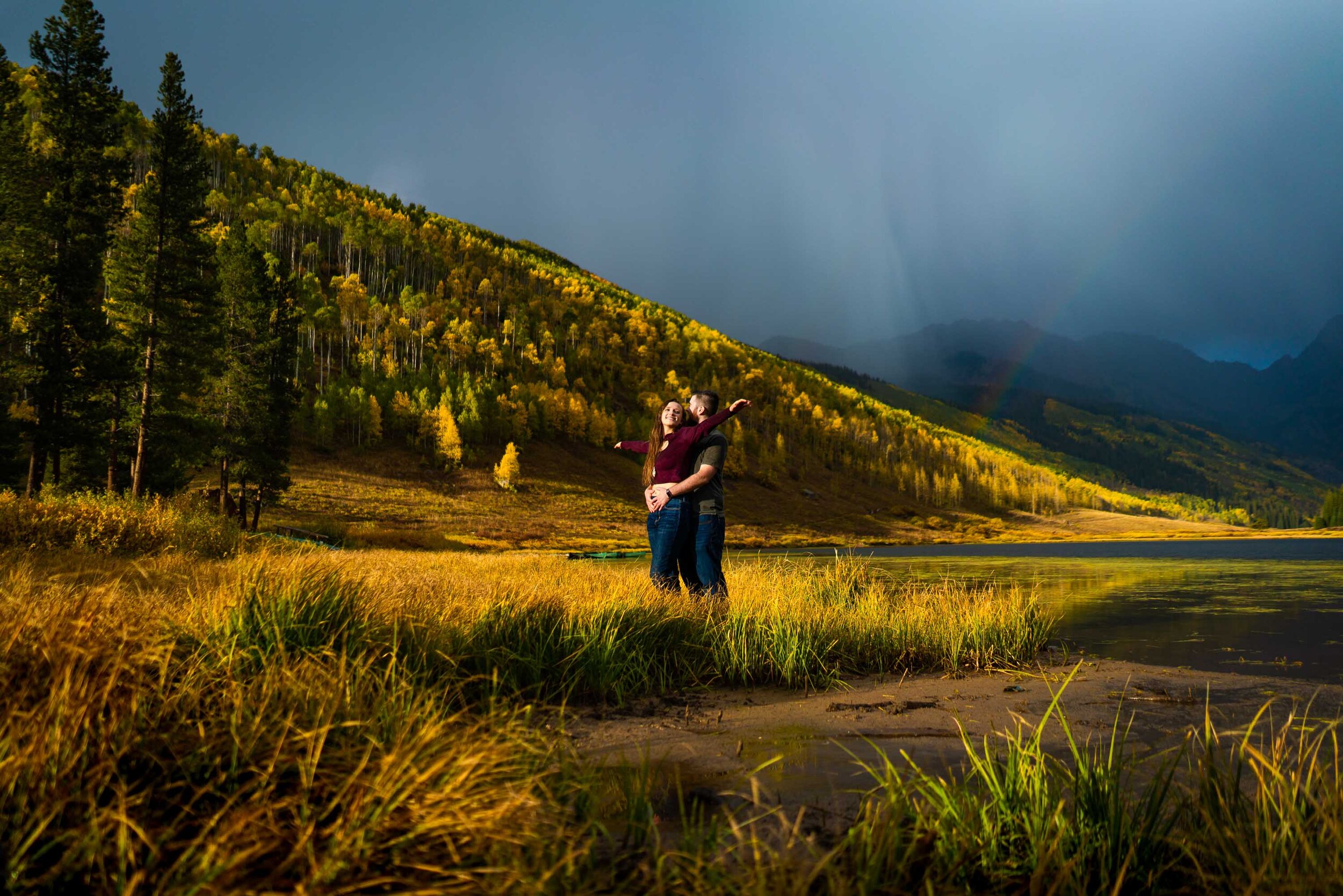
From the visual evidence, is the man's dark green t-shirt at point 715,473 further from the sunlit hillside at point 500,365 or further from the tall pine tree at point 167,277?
the sunlit hillside at point 500,365

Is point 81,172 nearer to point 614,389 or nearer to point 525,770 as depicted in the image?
point 525,770

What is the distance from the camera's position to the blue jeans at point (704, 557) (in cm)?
745

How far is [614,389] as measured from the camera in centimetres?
13650

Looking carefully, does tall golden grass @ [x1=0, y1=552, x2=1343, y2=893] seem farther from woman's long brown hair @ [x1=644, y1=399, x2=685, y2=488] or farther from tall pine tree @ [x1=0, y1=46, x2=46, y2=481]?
tall pine tree @ [x1=0, y1=46, x2=46, y2=481]

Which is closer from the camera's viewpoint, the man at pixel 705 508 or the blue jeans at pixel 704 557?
the man at pixel 705 508

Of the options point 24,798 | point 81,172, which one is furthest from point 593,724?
point 81,172

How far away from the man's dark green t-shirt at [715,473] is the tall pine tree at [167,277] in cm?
2400

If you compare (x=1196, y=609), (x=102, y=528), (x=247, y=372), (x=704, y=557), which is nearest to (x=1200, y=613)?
(x=1196, y=609)

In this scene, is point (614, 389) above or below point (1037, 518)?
above

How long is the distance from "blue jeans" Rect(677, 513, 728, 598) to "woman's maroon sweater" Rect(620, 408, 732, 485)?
0.52 m

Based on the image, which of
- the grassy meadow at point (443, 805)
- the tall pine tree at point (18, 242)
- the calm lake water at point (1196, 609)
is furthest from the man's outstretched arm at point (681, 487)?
the tall pine tree at point (18, 242)

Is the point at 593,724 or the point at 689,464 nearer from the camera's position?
the point at 593,724

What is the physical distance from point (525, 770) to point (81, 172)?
28352 mm

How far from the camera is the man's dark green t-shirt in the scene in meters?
7.26
